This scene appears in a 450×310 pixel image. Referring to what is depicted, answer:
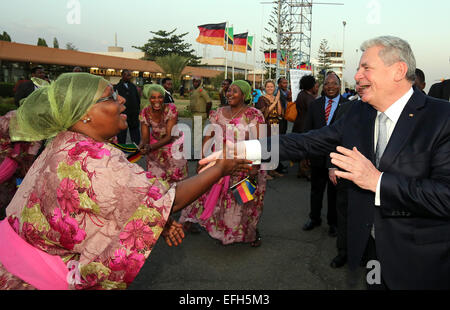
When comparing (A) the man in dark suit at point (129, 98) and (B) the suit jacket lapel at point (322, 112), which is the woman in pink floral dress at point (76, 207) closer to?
(B) the suit jacket lapel at point (322, 112)

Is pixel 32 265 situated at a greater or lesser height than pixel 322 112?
lesser

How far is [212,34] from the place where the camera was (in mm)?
21969

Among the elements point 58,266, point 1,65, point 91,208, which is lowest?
point 58,266

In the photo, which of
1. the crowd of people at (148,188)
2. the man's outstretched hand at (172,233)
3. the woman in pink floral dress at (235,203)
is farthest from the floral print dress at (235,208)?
the man's outstretched hand at (172,233)

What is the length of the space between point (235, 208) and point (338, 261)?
1.40 metres

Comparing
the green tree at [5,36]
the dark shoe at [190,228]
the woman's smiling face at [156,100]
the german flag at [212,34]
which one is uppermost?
the green tree at [5,36]

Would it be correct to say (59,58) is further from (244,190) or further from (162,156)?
(244,190)

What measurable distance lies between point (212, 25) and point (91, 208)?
22128 millimetres

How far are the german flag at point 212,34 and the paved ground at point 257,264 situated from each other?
18.5 meters

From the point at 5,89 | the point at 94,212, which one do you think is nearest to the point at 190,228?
the point at 94,212

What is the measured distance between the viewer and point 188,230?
493cm

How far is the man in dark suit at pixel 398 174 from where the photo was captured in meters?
1.83

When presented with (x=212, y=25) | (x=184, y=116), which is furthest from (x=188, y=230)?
(x=212, y=25)
